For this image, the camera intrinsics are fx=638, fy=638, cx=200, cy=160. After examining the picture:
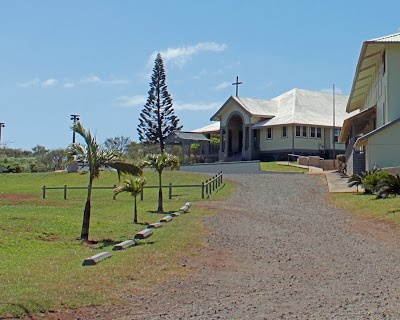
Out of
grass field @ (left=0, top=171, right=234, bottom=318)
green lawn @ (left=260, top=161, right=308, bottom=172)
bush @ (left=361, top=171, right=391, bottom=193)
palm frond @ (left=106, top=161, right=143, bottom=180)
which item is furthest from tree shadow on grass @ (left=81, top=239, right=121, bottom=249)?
green lawn @ (left=260, top=161, right=308, bottom=172)

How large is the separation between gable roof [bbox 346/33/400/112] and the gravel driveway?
15.1m

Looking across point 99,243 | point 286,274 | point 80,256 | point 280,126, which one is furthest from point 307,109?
point 286,274

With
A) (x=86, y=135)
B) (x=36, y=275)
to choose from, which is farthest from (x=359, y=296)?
(x=86, y=135)

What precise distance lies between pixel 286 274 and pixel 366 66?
32.8 meters

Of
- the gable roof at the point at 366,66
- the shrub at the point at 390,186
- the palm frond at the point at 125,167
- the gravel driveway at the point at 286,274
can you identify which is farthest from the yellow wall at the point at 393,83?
the palm frond at the point at 125,167

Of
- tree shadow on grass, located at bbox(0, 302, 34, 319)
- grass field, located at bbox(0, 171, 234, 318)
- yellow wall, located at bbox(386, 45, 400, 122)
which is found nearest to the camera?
tree shadow on grass, located at bbox(0, 302, 34, 319)

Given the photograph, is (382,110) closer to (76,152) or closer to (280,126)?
(280,126)

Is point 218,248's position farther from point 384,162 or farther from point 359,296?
point 384,162

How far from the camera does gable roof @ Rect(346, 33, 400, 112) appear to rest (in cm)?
3522

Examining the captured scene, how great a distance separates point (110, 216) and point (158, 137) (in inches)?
2000

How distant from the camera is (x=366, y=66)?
4209 centimetres

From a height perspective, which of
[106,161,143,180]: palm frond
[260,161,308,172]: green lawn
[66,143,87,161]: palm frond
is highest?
[66,143,87,161]: palm frond

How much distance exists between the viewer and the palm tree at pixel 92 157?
1862 centimetres

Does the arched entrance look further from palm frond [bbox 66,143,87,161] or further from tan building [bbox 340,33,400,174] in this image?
palm frond [bbox 66,143,87,161]
